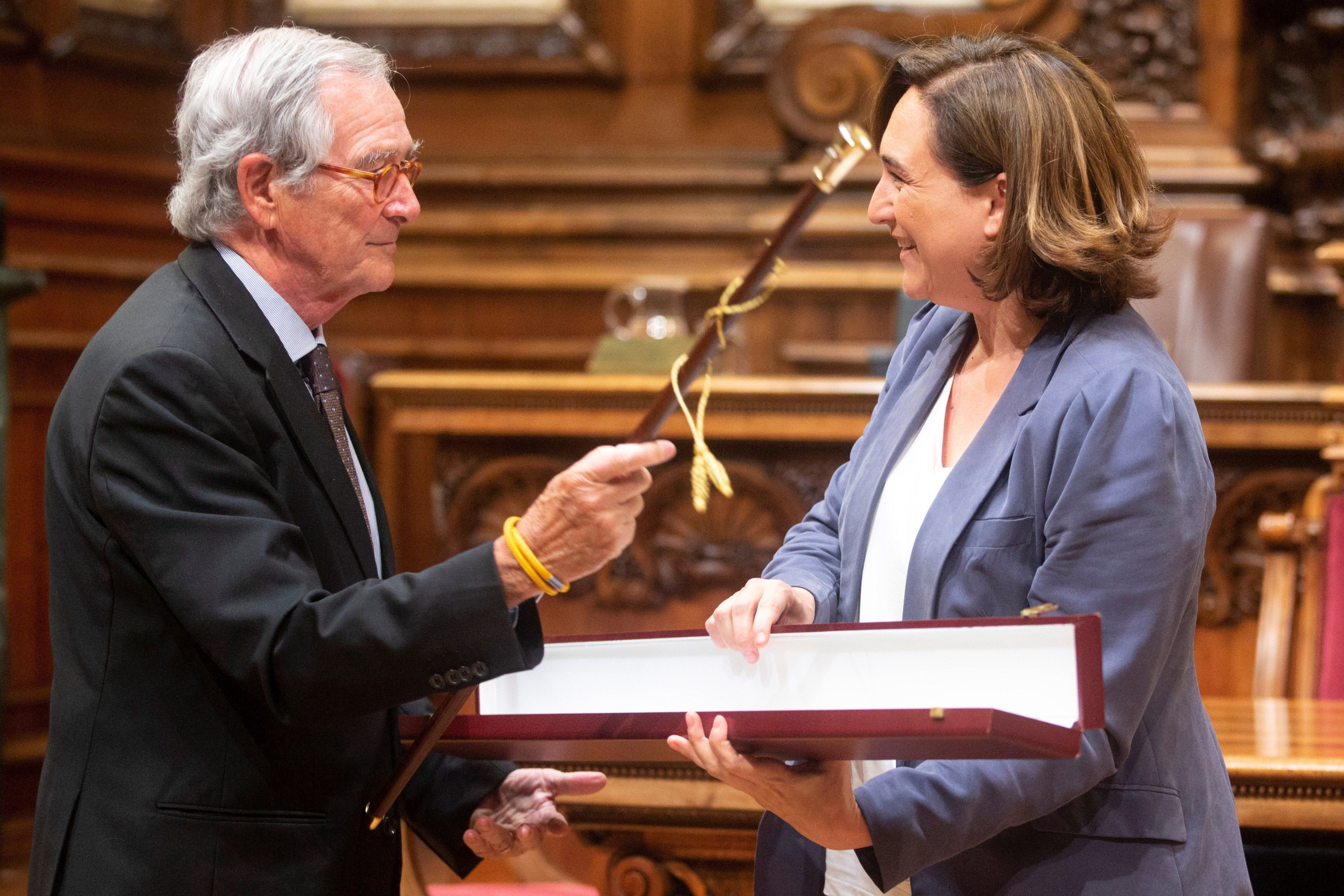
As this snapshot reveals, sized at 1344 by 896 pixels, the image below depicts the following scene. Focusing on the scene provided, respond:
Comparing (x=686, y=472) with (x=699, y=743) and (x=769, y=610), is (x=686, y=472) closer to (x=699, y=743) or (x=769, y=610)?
(x=769, y=610)

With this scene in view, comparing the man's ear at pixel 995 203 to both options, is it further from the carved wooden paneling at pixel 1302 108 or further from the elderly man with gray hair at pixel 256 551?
the carved wooden paneling at pixel 1302 108

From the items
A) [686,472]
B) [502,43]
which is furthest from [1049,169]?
[502,43]

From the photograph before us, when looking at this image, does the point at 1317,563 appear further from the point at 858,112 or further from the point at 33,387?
the point at 33,387

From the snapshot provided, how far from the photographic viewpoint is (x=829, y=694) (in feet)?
3.71

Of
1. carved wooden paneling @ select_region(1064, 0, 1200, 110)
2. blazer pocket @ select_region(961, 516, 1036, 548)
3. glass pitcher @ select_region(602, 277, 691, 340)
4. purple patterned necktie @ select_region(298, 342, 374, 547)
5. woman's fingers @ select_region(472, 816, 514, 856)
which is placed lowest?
woman's fingers @ select_region(472, 816, 514, 856)

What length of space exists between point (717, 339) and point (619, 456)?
179mm

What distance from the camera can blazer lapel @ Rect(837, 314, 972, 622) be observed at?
1.42 meters

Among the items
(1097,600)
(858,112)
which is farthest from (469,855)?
(858,112)

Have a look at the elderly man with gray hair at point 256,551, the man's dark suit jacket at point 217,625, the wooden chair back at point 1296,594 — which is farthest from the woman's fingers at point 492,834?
the wooden chair back at point 1296,594

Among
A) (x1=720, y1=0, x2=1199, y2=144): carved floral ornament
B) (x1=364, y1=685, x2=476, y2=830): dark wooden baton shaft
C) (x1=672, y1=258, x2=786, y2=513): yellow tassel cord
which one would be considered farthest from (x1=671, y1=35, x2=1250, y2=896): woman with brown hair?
(x1=720, y1=0, x2=1199, y2=144): carved floral ornament

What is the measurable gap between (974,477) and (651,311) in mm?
2278

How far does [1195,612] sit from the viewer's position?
49.1 inches

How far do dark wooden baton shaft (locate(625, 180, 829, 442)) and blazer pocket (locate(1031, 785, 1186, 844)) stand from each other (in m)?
0.52

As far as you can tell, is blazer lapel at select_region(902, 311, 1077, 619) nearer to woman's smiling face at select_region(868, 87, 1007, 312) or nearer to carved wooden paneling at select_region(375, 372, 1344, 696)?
woman's smiling face at select_region(868, 87, 1007, 312)
